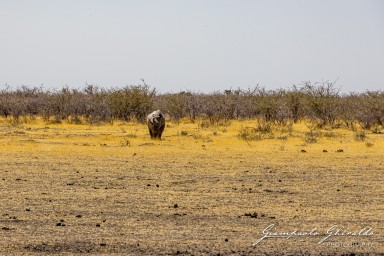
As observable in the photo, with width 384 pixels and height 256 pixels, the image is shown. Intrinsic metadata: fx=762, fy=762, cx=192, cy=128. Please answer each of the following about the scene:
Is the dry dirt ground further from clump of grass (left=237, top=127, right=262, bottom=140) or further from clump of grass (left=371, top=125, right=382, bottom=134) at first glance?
clump of grass (left=371, top=125, right=382, bottom=134)

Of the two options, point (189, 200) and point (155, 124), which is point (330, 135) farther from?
point (189, 200)

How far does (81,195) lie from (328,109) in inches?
1023

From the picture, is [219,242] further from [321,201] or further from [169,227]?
[321,201]

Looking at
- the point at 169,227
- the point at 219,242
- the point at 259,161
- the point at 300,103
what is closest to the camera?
the point at 219,242

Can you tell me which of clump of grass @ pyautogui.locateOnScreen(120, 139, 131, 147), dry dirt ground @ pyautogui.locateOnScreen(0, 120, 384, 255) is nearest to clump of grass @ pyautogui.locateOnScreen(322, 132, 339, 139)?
dry dirt ground @ pyautogui.locateOnScreen(0, 120, 384, 255)

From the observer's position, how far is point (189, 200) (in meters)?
13.6

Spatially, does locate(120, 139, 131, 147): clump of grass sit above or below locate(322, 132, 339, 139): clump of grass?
below

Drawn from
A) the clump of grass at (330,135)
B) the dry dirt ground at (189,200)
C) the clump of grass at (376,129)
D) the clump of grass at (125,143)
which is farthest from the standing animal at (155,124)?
the clump of grass at (376,129)

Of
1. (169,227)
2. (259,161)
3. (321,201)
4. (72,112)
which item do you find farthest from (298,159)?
(72,112)

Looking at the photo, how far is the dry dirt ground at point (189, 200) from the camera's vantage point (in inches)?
383

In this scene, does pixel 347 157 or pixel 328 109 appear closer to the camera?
pixel 347 157

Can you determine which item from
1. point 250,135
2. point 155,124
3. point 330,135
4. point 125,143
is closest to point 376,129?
point 330,135

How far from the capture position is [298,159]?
2169cm

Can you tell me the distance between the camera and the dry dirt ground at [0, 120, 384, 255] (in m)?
9.73
